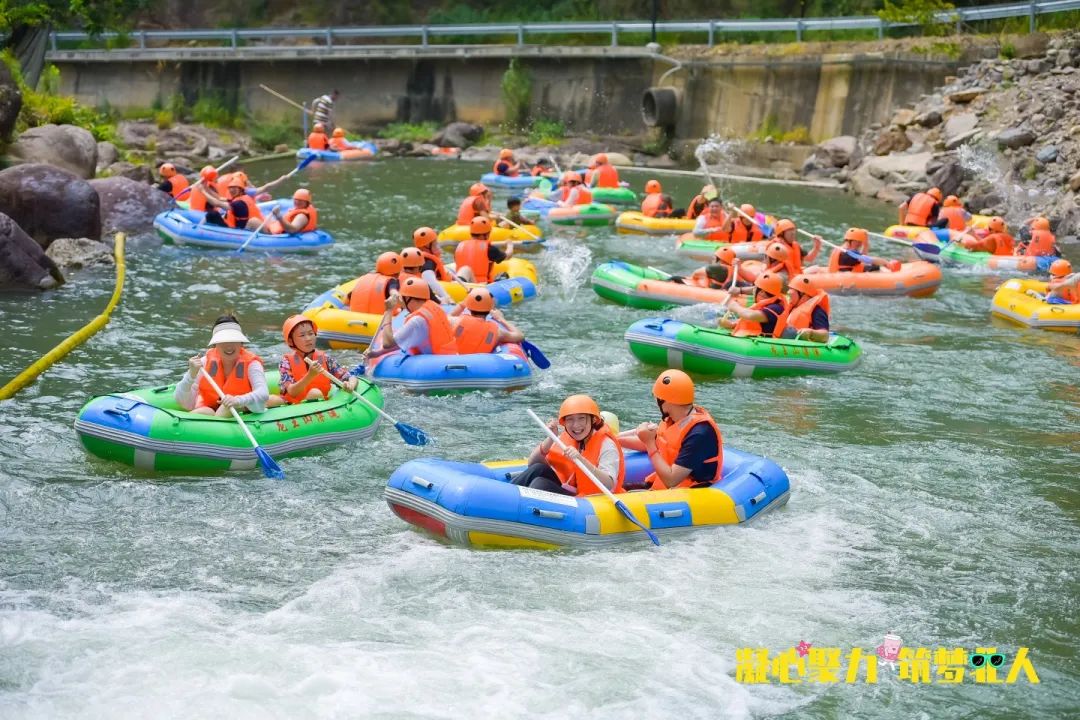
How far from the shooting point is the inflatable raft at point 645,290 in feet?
51.7

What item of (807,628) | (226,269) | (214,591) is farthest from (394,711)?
(226,269)

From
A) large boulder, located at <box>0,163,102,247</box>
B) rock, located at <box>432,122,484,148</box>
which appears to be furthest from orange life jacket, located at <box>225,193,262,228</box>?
rock, located at <box>432,122,484,148</box>

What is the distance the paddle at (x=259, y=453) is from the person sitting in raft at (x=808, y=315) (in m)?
5.96

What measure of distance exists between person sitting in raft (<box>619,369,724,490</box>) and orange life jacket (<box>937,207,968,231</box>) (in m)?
13.5

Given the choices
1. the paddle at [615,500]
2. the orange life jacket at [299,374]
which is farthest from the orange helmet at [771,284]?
the paddle at [615,500]

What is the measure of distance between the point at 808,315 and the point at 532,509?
5969 millimetres

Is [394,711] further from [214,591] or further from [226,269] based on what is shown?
[226,269]

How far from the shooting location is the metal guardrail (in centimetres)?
2856

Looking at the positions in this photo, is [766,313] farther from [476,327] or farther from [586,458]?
[586,458]

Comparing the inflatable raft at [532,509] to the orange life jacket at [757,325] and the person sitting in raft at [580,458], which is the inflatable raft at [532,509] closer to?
the person sitting in raft at [580,458]

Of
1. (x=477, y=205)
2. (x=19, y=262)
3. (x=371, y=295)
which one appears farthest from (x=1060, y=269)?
(x=19, y=262)

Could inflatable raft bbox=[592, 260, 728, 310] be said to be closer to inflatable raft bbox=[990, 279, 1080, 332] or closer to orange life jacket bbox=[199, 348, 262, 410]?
inflatable raft bbox=[990, 279, 1080, 332]

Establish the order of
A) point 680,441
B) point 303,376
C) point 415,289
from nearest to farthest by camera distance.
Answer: point 680,441 < point 303,376 < point 415,289

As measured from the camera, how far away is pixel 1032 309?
15680mm
